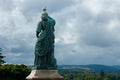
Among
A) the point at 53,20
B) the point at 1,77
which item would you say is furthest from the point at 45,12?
the point at 1,77

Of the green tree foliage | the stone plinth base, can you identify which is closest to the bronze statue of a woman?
the stone plinth base

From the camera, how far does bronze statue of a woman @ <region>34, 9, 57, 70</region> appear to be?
34.5 metres

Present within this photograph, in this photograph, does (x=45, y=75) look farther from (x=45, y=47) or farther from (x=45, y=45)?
(x=45, y=45)

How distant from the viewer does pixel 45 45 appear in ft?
114

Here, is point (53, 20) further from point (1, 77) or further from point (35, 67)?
point (1, 77)

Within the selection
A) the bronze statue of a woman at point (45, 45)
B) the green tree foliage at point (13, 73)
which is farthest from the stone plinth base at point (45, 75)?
the green tree foliage at point (13, 73)

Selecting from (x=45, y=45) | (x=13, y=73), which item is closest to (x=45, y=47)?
(x=45, y=45)

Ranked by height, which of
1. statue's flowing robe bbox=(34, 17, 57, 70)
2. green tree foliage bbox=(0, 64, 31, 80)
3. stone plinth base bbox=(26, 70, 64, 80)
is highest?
green tree foliage bbox=(0, 64, 31, 80)

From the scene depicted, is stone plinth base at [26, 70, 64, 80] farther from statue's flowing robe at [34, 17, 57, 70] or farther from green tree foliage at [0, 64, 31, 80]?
green tree foliage at [0, 64, 31, 80]

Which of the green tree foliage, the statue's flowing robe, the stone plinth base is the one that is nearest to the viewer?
the stone plinth base

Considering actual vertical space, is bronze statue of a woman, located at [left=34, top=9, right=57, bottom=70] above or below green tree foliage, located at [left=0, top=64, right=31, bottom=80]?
below

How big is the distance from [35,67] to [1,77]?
31.2 meters

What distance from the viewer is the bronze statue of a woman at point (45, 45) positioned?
34.5 meters

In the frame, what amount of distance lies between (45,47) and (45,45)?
0.44 feet
